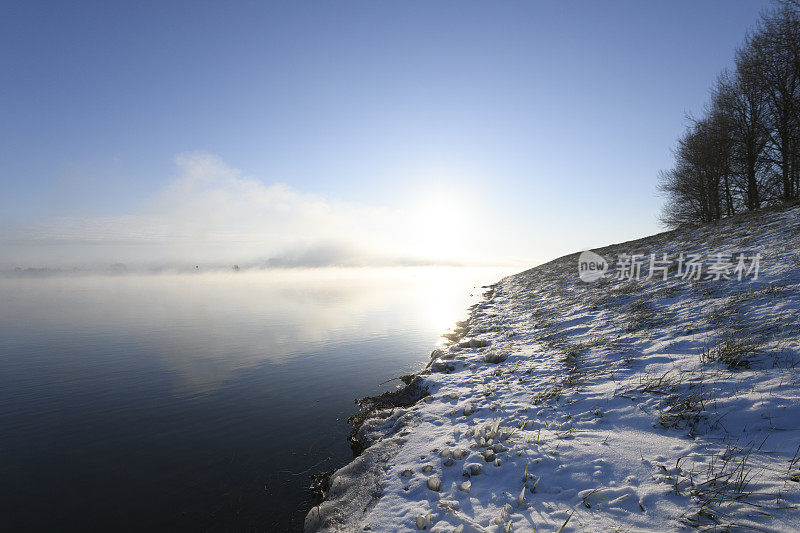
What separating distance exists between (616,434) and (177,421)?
→ 12902mm

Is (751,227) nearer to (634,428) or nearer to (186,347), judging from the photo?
(634,428)

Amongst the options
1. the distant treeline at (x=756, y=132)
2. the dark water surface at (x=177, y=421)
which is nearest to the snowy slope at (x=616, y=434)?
the dark water surface at (x=177, y=421)

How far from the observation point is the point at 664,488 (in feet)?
12.4

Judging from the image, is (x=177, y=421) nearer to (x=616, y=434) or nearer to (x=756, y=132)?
(x=616, y=434)

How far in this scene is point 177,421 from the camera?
415 inches

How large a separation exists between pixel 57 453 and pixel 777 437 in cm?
1605

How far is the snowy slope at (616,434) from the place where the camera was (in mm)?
3678

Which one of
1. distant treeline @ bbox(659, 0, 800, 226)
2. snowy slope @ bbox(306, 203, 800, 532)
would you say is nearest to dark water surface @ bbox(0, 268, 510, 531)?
snowy slope @ bbox(306, 203, 800, 532)

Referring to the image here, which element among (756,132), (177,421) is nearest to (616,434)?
(177,421)

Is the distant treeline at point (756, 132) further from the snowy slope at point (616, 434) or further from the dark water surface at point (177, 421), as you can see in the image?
the dark water surface at point (177, 421)

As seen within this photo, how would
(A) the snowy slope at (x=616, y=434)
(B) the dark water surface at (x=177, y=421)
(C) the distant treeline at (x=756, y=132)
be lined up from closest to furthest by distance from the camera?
(A) the snowy slope at (x=616, y=434) → (B) the dark water surface at (x=177, y=421) → (C) the distant treeline at (x=756, y=132)

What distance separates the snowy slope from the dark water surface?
2.57 metres

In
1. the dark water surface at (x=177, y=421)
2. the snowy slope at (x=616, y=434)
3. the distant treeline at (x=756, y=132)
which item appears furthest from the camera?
the distant treeline at (x=756, y=132)

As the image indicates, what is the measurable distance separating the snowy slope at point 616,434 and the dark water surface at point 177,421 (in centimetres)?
257
